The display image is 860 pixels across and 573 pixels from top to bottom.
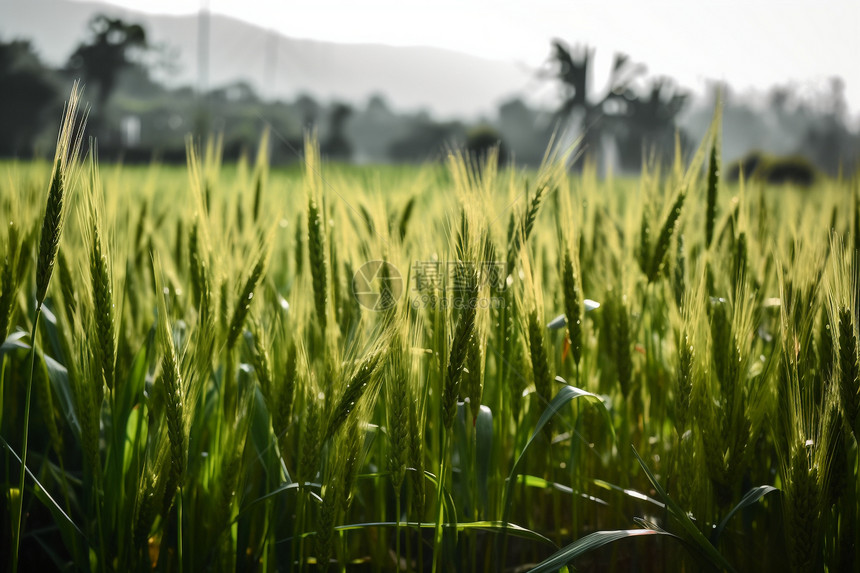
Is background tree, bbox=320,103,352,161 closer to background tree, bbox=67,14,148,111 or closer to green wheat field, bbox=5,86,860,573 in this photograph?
background tree, bbox=67,14,148,111

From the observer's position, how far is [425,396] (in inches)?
30.1

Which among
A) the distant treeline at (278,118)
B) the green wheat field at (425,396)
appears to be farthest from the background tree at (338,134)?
the green wheat field at (425,396)

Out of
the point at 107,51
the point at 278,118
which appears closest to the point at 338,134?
the point at 278,118

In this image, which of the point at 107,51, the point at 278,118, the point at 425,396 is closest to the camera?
the point at 425,396

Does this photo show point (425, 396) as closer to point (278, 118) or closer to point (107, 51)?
point (107, 51)

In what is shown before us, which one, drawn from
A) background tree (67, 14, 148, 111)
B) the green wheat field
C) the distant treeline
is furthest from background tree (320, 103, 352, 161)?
the green wheat field

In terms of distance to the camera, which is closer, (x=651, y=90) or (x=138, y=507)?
(x=138, y=507)

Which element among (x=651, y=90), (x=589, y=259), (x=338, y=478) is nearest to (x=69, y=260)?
(x=338, y=478)

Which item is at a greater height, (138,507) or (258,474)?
(138,507)

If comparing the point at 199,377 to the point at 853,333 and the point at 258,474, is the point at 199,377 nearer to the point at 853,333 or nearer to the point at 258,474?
the point at 258,474

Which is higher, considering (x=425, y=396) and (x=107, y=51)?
(x=107, y=51)

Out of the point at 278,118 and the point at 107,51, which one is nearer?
the point at 107,51

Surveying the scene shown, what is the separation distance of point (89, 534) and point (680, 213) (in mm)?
1056

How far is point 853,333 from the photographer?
2.32 feet
